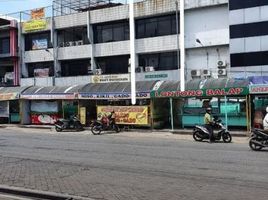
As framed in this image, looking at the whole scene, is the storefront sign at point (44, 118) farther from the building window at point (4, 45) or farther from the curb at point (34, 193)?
the curb at point (34, 193)

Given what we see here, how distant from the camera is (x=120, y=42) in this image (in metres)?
43.0

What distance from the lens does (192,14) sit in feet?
126

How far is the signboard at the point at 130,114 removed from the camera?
33.2m

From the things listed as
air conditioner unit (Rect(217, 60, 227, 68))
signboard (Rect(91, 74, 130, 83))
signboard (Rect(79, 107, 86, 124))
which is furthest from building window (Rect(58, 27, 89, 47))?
air conditioner unit (Rect(217, 60, 227, 68))

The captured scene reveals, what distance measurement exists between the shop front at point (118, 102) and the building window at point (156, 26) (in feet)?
23.9

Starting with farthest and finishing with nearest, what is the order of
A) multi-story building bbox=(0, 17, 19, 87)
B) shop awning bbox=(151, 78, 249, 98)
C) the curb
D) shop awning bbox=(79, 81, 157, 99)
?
multi-story building bbox=(0, 17, 19, 87) < shop awning bbox=(79, 81, 157, 99) < shop awning bbox=(151, 78, 249, 98) < the curb

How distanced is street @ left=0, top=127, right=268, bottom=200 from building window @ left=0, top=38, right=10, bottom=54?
109 feet

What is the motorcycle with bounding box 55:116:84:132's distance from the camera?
34500 mm

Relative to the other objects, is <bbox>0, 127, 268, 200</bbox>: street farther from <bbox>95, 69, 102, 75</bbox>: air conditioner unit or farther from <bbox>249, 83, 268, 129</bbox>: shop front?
<bbox>95, 69, 102, 75</bbox>: air conditioner unit

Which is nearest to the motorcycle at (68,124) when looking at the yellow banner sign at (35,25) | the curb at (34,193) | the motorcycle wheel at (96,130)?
the motorcycle wheel at (96,130)

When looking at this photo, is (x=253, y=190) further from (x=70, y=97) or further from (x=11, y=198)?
(x=70, y=97)

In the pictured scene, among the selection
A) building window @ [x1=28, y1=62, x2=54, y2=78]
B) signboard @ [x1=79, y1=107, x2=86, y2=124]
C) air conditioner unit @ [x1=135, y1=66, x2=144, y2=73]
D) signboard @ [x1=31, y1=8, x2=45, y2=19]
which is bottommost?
signboard @ [x1=79, y1=107, x2=86, y2=124]

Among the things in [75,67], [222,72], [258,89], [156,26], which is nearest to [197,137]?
[258,89]

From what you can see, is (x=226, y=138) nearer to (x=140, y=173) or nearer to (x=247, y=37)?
(x=140, y=173)
